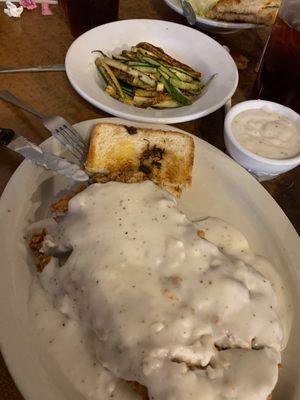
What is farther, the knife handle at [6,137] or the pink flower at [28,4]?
the pink flower at [28,4]

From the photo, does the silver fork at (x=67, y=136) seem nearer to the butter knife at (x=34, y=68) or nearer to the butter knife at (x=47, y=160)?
the butter knife at (x=47, y=160)

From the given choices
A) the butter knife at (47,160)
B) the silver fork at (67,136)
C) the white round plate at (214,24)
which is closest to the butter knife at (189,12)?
the white round plate at (214,24)

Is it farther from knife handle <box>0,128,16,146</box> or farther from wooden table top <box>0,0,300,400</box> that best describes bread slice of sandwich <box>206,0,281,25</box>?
knife handle <box>0,128,16,146</box>

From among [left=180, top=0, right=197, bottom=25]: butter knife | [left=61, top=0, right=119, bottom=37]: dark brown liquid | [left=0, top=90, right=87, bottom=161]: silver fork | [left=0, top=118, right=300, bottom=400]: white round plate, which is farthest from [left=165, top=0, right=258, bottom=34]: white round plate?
[left=0, top=90, right=87, bottom=161]: silver fork

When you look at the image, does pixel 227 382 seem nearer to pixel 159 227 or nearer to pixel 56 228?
pixel 159 227

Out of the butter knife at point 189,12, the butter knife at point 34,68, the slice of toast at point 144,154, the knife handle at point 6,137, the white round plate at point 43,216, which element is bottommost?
the white round plate at point 43,216

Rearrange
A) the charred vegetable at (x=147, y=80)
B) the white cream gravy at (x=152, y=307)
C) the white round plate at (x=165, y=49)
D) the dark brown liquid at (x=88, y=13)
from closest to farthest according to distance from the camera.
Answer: the white cream gravy at (x=152, y=307)
the white round plate at (x=165, y=49)
the charred vegetable at (x=147, y=80)
the dark brown liquid at (x=88, y=13)
